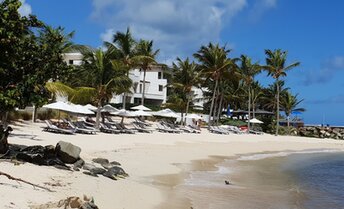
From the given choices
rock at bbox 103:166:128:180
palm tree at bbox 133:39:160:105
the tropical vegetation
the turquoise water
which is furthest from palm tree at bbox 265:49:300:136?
rock at bbox 103:166:128:180

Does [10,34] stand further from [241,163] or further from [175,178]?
[241,163]

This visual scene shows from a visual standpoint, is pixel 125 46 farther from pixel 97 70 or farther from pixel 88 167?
pixel 88 167


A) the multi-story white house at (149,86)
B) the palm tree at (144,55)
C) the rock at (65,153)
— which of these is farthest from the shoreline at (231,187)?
the multi-story white house at (149,86)

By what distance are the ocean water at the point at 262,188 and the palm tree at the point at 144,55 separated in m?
23.4

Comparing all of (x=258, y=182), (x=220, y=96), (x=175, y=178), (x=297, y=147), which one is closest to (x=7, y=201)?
(x=175, y=178)

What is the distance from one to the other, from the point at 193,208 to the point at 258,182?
23.0 ft

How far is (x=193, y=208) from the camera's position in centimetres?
1110

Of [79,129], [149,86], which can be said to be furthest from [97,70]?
[149,86]

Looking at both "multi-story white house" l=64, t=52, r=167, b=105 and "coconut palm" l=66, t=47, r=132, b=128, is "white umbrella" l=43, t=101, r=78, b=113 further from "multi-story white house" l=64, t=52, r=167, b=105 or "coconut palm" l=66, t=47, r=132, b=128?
"multi-story white house" l=64, t=52, r=167, b=105

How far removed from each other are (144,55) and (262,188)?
32123 millimetres

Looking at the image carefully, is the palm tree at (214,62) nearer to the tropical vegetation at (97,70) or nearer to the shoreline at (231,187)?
the tropical vegetation at (97,70)

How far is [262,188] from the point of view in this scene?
15.9 metres

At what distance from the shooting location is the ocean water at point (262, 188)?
41.9 feet

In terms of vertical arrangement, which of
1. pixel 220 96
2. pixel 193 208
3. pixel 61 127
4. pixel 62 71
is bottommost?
pixel 193 208
